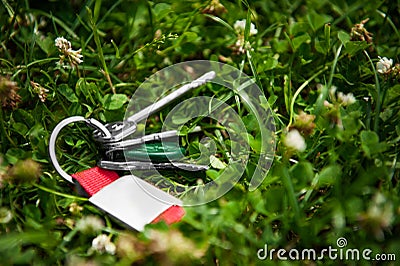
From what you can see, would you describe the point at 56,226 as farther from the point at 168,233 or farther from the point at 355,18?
the point at 355,18

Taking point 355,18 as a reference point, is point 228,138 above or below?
below

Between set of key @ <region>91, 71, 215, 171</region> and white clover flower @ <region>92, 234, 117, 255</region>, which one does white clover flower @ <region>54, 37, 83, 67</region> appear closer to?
set of key @ <region>91, 71, 215, 171</region>

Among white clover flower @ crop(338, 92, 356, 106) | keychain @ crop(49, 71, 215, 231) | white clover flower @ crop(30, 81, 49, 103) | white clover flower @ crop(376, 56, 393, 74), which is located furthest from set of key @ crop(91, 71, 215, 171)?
white clover flower @ crop(376, 56, 393, 74)

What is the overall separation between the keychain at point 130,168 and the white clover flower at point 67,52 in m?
0.14

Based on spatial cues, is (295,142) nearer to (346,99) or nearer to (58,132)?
(346,99)

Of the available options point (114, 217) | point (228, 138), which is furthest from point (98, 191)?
point (228, 138)

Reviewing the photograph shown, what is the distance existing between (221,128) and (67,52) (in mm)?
363

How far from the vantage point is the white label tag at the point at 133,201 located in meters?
0.93

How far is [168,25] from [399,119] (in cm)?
59

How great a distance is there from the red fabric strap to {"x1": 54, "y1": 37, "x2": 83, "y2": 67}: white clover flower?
0.78ft

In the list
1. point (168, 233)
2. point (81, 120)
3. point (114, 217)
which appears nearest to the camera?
point (168, 233)

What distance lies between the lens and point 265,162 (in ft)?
3.27

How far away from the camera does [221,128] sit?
1.15 m

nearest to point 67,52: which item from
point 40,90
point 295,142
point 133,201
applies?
point 40,90
